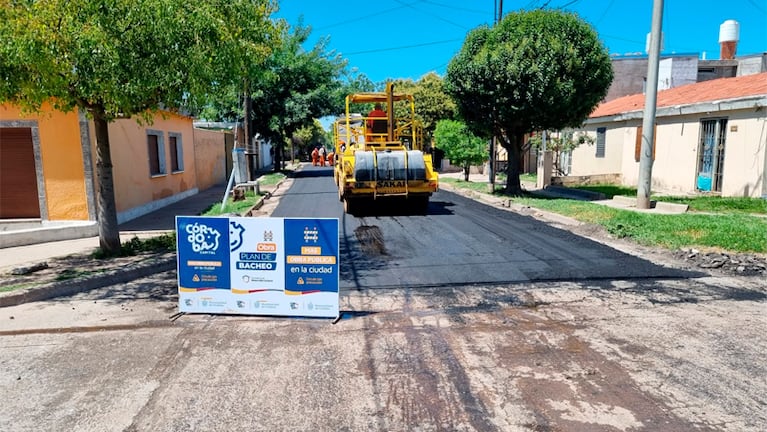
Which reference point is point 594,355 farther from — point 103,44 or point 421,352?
point 103,44

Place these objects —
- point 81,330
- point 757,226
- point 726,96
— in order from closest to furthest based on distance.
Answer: point 81,330
point 757,226
point 726,96

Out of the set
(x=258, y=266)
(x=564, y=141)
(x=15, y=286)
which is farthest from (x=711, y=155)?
(x=15, y=286)

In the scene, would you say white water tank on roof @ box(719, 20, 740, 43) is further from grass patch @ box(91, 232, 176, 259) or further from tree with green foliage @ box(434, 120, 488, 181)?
grass patch @ box(91, 232, 176, 259)

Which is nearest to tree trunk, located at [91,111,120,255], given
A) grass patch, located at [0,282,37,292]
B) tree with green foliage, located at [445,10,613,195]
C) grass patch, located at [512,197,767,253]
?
grass patch, located at [0,282,37,292]

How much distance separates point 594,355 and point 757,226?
7.41 metres

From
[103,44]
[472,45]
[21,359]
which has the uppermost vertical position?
[472,45]

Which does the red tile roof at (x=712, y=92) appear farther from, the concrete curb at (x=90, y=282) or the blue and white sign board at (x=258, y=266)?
the concrete curb at (x=90, y=282)

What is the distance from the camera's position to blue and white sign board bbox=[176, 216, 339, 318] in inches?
223

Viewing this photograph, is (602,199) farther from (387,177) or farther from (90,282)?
(90,282)

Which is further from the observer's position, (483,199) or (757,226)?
(483,199)

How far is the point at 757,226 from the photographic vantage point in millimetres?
9789

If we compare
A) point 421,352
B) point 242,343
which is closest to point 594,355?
point 421,352

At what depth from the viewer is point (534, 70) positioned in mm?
14523

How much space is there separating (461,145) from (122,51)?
56.5 feet
